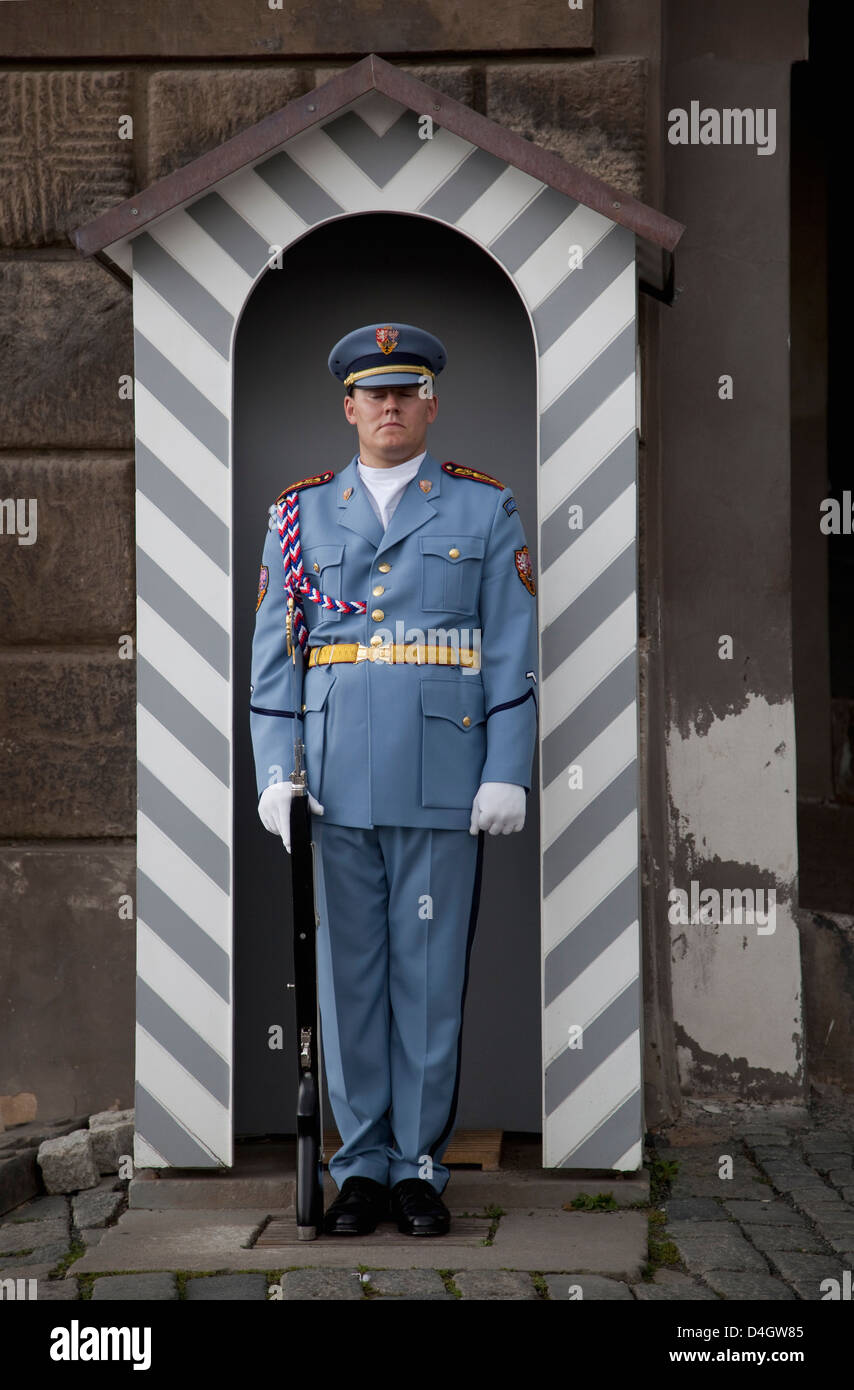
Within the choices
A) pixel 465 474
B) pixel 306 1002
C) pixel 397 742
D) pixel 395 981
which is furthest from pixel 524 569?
pixel 306 1002

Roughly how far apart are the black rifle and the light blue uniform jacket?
109 millimetres

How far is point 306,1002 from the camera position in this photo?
355 cm

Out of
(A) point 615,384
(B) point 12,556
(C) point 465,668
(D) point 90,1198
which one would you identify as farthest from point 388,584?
(D) point 90,1198

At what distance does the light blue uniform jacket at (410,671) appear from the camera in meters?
3.58

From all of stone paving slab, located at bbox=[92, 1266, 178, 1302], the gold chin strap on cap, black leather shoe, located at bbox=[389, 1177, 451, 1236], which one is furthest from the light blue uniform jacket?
stone paving slab, located at bbox=[92, 1266, 178, 1302]

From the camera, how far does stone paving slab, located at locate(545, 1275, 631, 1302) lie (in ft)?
10.2

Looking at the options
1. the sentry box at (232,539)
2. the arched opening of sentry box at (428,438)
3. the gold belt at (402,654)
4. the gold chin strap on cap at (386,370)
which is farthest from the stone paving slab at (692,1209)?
the gold chin strap on cap at (386,370)

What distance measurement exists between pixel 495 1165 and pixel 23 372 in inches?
93.5

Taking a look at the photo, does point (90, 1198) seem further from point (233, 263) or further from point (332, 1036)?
point (233, 263)

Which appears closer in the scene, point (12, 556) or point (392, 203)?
point (392, 203)

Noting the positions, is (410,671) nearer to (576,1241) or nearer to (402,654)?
(402,654)

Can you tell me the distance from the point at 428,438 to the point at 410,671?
3.02ft

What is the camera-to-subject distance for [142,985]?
3.84m

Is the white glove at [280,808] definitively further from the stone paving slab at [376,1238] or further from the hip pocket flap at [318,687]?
the stone paving slab at [376,1238]
